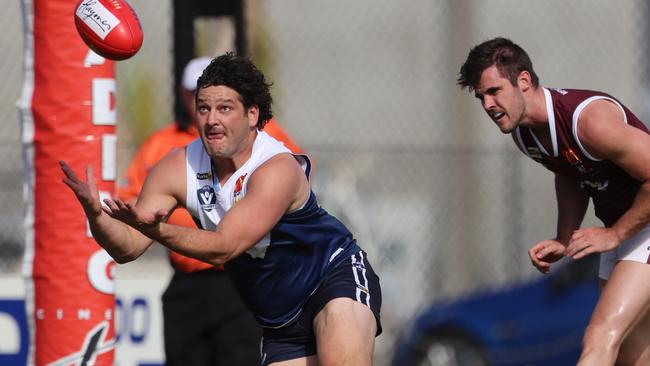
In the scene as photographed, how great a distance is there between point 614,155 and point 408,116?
793 centimetres

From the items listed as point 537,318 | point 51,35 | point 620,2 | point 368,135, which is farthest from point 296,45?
point 51,35

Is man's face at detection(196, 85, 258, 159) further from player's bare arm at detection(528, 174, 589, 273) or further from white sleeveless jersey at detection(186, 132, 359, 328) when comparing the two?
player's bare arm at detection(528, 174, 589, 273)

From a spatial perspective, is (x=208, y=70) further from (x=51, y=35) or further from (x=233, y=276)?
(x=51, y=35)

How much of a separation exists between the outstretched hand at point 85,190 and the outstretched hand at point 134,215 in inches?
4.2

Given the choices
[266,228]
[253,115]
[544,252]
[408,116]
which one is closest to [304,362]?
[266,228]

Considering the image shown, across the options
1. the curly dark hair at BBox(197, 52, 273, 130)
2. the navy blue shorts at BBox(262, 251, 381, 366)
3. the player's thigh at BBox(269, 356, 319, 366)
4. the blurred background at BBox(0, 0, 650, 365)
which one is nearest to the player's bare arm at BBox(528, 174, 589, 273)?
the navy blue shorts at BBox(262, 251, 381, 366)

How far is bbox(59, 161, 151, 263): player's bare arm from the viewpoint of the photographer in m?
5.00

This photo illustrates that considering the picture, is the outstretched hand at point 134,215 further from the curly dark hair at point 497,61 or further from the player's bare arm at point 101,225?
the curly dark hair at point 497,61

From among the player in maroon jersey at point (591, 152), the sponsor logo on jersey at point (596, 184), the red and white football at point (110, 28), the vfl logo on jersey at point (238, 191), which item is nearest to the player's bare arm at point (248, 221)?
the vfl logo on jersey at point (238, 191)

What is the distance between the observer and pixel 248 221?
5.22 meters

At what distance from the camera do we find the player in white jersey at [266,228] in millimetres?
5402

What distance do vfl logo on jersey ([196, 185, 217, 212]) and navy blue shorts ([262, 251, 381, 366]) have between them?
0.63 metres

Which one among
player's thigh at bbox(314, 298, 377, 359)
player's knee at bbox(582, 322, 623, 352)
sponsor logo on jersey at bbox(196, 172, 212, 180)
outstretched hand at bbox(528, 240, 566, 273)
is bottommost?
player's knee at bbox(582, 322, 623, 352)

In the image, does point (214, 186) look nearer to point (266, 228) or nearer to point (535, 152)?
point (266, 228)
